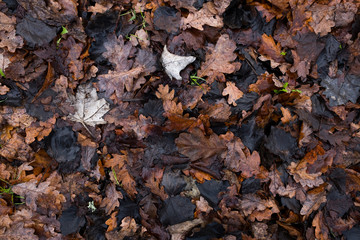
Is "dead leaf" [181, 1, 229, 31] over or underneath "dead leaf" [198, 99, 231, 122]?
over

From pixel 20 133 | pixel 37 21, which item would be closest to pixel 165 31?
pixel 37 21

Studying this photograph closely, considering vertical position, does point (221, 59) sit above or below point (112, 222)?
above

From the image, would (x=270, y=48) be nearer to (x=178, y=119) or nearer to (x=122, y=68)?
(x=178, y=119)

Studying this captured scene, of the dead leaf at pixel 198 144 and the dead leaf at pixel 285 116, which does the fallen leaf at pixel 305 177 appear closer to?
the dead leaf at pixel 285 116

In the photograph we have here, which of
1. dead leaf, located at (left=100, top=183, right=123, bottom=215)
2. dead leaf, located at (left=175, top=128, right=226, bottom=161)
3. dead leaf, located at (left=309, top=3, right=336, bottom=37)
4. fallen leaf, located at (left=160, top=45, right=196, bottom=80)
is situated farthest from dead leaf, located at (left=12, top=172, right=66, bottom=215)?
dead leaf, located at (left=309, top=3, right=336, bottom=37)

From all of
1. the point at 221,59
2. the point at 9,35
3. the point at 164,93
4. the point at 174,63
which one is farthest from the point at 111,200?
the point at 9,35

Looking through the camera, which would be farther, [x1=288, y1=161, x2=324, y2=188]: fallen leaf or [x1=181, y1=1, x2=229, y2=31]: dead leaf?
[x1=181, y1=1, x2=229, y2=31]: dead leaf

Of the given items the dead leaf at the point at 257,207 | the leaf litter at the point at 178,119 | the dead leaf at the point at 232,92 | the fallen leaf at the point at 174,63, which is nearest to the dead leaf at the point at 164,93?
the leaf litter at the point at 178,119

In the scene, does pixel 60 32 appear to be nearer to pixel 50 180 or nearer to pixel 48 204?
pixel 50 180

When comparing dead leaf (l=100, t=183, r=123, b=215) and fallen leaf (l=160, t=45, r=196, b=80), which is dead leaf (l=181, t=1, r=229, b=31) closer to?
fallen leaf (l=160, t=45, r=196, b=80)
